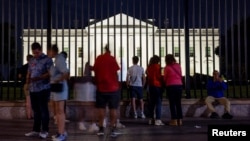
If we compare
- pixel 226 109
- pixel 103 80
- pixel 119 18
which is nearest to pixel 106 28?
pixel 119 18

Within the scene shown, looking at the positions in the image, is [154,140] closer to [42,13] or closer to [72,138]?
[72,138]

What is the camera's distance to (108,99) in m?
9.97

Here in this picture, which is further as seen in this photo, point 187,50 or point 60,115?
point 187,50

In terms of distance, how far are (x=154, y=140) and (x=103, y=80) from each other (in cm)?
157

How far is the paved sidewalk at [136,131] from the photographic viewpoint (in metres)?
9.55

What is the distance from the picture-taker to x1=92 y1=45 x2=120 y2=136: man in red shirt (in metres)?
9.91

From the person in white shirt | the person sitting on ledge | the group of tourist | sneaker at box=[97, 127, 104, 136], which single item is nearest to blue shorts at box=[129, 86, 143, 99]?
the person in white shirt

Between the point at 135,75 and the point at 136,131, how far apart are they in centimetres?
346

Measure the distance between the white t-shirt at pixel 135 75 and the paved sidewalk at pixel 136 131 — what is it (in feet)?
3.80

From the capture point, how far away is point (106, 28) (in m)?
15.3

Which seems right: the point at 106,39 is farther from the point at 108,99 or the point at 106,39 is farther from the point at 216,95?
the point at 108,99

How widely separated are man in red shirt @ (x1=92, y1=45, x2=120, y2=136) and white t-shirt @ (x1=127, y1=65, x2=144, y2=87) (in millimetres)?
3934

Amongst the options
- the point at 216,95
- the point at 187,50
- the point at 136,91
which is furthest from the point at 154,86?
the point at 216,95

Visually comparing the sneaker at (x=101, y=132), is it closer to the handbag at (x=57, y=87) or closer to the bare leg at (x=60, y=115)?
the bare leg at (x=60, y=115)
